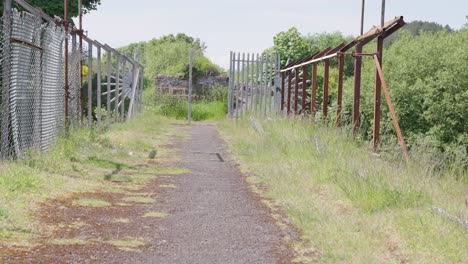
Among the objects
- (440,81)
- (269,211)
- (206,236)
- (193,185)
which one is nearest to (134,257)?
(206,236)

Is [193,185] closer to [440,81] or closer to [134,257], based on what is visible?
[134,257]

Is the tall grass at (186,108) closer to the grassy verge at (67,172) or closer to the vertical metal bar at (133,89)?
the vertical metal bar at (133,89)

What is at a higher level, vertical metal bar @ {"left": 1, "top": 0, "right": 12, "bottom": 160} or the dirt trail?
vertical metal bar @ {"left": 1, "top": 0, "right": 12, "bottom": 160}

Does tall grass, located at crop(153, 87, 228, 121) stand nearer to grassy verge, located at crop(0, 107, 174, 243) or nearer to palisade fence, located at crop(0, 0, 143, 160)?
grassy verge, located at crop(0, 107, 174, 243)

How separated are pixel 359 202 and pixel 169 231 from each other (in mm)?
1896

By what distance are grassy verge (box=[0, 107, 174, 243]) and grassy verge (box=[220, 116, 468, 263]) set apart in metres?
1.85

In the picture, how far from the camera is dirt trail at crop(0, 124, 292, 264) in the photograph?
16.4ft

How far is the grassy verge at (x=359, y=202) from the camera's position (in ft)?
16.6

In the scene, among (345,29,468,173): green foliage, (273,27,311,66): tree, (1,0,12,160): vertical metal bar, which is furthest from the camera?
(273,27,311,66): tree

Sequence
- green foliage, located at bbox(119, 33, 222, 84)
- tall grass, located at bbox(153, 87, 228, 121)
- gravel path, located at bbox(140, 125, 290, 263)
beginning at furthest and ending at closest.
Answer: green foliage, located at bbox(119, 33, 222, 84) → tall grass, located at bbox(153, 87, 228, 121) → gravel path, located at bbox(140, 125, 290, 263)

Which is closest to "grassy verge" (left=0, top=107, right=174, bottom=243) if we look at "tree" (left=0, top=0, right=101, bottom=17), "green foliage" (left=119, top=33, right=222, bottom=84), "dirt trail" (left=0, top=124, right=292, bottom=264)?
"dirt trail" (left=0, top=124, right=292, bottom=264)

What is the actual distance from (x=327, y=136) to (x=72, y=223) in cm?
578

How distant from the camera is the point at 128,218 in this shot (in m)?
6.42

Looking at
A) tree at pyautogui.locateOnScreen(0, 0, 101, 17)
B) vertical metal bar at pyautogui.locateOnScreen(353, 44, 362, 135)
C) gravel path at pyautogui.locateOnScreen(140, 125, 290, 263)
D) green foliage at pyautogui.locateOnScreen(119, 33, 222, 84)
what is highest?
tree at pyautogui.locateOnScreen(0, 0, 101, 17)
